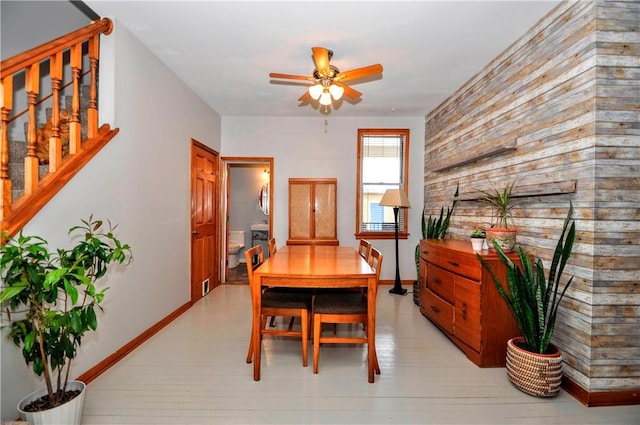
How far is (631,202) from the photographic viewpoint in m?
1.89

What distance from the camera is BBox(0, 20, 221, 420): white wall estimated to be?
1.93m

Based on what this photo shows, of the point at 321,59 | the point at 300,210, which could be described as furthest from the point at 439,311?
the point at 321,59

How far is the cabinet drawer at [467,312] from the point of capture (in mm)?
2408

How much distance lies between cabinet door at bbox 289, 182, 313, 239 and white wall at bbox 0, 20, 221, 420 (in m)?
1.56

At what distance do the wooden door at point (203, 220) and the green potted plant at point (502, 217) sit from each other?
3416 mm

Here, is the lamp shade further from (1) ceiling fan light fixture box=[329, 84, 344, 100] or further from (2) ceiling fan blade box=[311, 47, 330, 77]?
(2) ceiling fan blade box=[311, 47, 330, 77]

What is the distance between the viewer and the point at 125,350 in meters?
2.52

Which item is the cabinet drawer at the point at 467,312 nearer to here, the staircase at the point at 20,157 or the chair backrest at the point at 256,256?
the chair backrest at the point at 256,256

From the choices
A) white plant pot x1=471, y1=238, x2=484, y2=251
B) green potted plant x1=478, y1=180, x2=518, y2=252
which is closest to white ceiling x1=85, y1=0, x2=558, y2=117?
green potted plant x1=478, y1=180, x2=518, y2=252

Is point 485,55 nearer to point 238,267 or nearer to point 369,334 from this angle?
point 369,334

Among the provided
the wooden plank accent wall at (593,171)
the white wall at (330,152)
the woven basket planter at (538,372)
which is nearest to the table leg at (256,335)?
the woven basket planter at (538,372)

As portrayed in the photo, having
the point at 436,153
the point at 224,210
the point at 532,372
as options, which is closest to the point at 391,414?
the point at 532,372

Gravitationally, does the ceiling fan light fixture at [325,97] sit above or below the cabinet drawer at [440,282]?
above

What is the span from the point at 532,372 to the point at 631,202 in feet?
4.18
